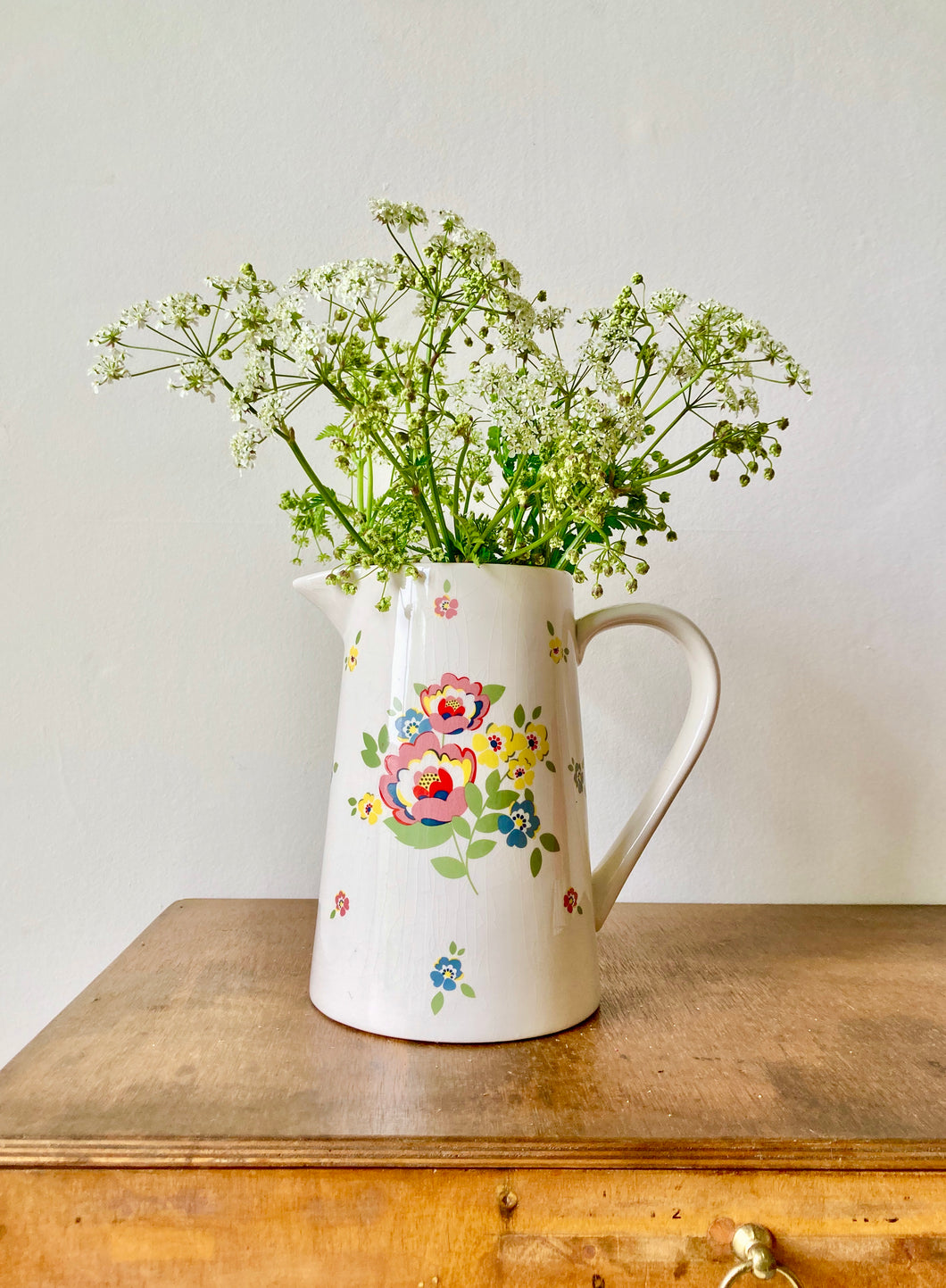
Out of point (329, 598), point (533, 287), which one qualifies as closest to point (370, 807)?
point (329, 598)

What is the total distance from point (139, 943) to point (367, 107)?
0.76m

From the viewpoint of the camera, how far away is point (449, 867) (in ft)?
1.67

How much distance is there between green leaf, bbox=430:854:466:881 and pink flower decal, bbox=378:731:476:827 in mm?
20

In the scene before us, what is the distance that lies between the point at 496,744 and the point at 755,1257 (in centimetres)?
26

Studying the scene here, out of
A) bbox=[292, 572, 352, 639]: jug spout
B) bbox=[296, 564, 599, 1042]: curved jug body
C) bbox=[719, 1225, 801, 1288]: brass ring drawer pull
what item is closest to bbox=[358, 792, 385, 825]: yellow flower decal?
bbox=[296, 564, 599, 1042]: curved jug body

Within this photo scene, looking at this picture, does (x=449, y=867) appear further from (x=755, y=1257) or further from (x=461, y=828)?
(x=755, y=1257)

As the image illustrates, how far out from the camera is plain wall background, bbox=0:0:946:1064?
84cm

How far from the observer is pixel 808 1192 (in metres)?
0.41

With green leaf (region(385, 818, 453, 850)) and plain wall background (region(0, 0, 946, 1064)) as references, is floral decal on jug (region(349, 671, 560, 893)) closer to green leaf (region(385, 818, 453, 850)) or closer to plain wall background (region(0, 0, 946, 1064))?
green leaf (region(385, 818, 453, 850))

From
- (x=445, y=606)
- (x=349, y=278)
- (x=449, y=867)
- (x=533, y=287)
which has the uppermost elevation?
(x=533, y=287)

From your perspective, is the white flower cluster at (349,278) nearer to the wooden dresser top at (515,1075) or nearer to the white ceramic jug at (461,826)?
the white ceramic jug at (461,826)

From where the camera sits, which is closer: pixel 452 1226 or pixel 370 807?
pixel 452 1226

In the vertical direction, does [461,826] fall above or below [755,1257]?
above

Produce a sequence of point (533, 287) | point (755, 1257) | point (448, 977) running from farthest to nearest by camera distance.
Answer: point (533, 287), point (448, 977), point (755, 1257)
